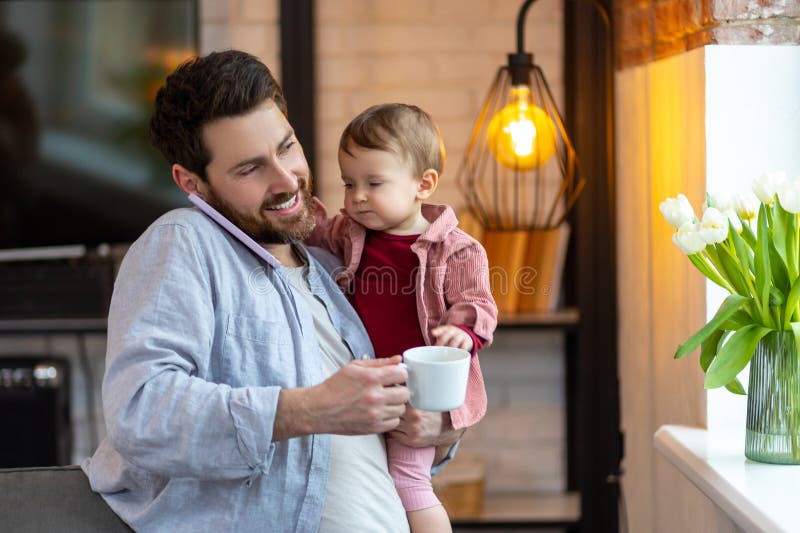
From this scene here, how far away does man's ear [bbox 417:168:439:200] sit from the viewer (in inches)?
62.2

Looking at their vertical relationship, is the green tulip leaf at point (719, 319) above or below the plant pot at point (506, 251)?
below

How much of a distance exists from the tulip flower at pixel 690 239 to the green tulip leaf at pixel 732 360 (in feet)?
0.55

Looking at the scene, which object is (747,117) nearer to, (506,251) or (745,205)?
(745,205)

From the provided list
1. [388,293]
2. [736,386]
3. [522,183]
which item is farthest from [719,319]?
[522,183]

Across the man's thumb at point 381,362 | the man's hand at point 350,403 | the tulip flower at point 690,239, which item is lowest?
the man's hand at point 350,403

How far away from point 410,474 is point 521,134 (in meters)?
1.06

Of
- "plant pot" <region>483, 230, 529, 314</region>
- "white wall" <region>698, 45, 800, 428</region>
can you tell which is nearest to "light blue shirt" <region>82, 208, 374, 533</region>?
"white wall" <region>698, 45, 800, 428</region>

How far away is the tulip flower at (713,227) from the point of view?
60.3 inches

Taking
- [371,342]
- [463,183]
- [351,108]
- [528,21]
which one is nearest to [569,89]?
[528,21]

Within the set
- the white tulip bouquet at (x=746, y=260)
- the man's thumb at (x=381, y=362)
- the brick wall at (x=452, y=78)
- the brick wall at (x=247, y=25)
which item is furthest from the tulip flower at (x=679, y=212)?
the brick wall at (x=247, y=25)

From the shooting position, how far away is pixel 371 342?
61.3 inches

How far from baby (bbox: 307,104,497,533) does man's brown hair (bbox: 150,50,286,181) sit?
19cm

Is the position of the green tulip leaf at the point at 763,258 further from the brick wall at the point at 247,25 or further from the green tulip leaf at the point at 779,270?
the brick wall at the point at 247,25

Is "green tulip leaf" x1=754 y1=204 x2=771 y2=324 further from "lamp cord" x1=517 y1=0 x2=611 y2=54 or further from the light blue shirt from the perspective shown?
"lamp cord" x1=517 y1=0 x2=611 y2=54
